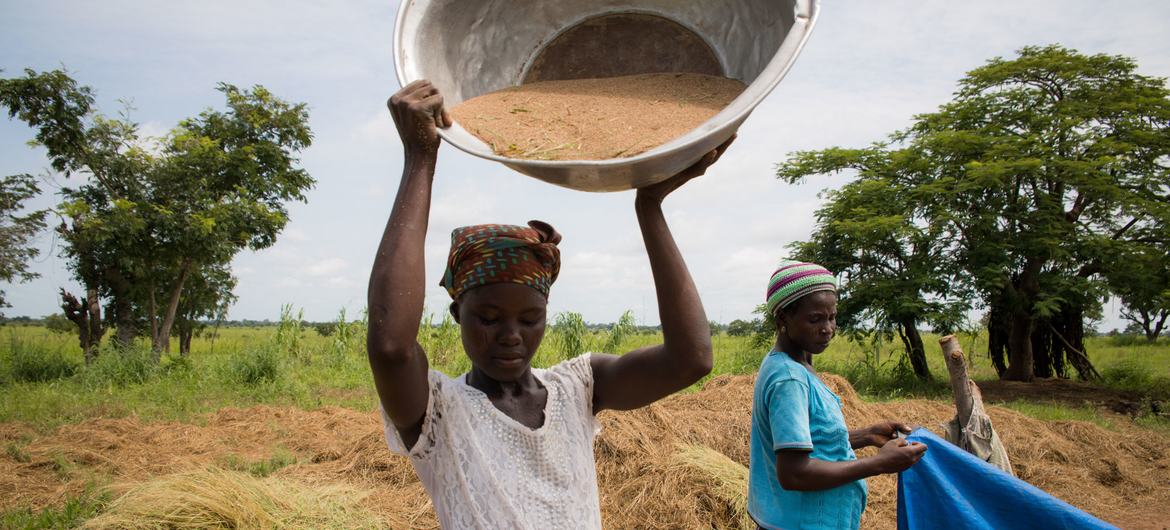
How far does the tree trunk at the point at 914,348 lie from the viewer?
1244 centimetres

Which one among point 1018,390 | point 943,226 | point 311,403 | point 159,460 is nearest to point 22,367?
point 311,403

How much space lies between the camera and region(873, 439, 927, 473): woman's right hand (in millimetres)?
1900

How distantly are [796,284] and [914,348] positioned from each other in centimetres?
1163

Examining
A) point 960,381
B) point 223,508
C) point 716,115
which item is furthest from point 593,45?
point 223,508

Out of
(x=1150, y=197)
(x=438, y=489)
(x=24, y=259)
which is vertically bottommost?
(x=438, y=489)

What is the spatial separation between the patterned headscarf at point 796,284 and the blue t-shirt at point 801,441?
0.17 meters

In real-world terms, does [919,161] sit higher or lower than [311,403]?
higher

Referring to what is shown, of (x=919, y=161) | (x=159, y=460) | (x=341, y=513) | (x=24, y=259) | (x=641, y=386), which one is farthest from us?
(x=24, y=259)

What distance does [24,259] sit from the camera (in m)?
13.6

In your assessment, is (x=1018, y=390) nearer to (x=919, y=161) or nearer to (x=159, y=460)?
(x=919, y=161)

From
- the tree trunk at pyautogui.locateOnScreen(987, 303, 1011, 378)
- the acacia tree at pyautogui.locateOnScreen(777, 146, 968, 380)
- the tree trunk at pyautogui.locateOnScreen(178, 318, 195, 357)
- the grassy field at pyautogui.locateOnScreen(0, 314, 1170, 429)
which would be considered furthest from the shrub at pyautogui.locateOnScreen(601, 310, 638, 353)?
the tree trunk at pyautogui.locateOnScreen(178, 318, 195, 357)

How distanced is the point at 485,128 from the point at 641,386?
587 millimetres

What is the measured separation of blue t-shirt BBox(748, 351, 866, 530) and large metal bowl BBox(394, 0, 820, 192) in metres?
0.90

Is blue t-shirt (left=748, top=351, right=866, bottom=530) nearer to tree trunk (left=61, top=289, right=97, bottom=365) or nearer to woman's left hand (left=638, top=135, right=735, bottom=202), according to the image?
woman's left hand (left=638, top=135, right=735, bottom=202)
